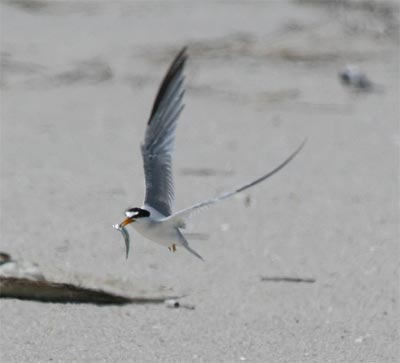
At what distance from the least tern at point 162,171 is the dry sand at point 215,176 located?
22.5 inches

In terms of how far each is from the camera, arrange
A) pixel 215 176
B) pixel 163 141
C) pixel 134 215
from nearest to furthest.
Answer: pixel 134 215 < pixel 163 141 < pixel 215 176

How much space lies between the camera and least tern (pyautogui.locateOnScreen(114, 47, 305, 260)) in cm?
371

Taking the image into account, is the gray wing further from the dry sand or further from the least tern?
the dry sand

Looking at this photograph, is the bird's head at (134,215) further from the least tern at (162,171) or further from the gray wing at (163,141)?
the gray wing at (163,141)

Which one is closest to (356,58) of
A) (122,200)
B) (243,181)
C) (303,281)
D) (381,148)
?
(381,148)

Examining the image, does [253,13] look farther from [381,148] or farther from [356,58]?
[381,148]

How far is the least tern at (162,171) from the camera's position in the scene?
371 cm

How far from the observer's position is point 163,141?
4090 millimetres

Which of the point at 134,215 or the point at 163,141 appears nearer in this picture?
the point at 134,215

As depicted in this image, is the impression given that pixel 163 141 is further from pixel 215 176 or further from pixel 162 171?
pixel 215 176

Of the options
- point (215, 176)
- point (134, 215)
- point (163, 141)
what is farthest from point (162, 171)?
point (215, 176)

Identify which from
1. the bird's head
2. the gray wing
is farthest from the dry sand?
the bird's head

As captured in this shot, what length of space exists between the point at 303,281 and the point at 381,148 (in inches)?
94.3

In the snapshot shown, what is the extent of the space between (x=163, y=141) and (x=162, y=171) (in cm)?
9
